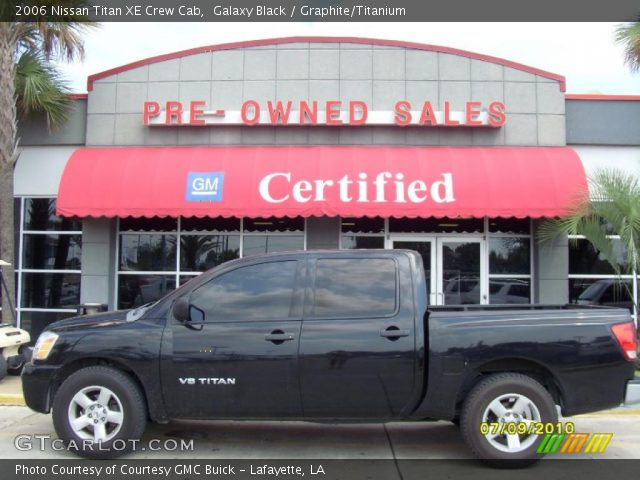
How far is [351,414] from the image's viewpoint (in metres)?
5.18

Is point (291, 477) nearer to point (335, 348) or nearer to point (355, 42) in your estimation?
point (335, 348)

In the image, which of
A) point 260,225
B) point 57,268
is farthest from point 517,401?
point 57,268

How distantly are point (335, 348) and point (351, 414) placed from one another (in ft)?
2.01

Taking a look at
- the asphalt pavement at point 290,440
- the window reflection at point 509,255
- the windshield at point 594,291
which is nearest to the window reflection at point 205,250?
the asphalt pavement at point 290,440

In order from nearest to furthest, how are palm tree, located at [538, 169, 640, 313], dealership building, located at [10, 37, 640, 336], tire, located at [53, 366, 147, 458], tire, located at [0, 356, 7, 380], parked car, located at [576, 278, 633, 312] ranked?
1. tire, located at [53, 366, 147, 458]
2. tire, located at [0, 356, 7, 380]
3. palm tree, located at [538, 169, 640, 313]
4. dealership building, located at [10, 37, 640, 336]
5. parked car, located at [576, 278, 633, 312]

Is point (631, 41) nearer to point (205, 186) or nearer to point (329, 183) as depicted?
point (329, 183)

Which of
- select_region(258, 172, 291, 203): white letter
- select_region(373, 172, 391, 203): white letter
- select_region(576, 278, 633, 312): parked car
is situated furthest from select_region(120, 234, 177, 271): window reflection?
select_region(576, 278, 633, 312): parked car

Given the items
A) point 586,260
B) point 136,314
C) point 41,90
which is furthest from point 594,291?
point 41,90

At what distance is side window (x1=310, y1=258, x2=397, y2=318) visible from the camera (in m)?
5.32

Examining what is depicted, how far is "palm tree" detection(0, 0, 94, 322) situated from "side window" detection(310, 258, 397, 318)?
269 inches

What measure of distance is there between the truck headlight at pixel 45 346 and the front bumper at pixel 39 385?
0.33 feet

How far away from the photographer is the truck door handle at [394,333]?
5168 millimetres

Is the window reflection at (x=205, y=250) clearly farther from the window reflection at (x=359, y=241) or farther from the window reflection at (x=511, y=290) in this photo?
the window reflection at (x=511, y=290)

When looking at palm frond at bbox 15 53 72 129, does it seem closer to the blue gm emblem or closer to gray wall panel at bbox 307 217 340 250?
the blue gm emblem
